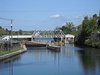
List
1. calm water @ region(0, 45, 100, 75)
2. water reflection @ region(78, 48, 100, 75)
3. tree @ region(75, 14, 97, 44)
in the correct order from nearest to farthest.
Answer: calm water @ region(0, 45, 100, 75) → water reflection @ region(78, 48, 100, 75) → tree @ region(75, 14, 97, 44)

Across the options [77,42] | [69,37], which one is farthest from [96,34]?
[69,37]

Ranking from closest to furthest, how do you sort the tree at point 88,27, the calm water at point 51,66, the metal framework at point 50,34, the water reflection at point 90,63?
the calm water at point 51,66
the water reflection at point 90,63
the tree at point 88,27
the metal framework at point 50,34

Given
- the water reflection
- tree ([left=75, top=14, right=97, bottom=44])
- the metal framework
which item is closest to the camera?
the water reflection

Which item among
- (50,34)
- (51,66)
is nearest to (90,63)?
(51,66)

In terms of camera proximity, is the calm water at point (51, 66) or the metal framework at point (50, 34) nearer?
the calm water at point (51, 66)

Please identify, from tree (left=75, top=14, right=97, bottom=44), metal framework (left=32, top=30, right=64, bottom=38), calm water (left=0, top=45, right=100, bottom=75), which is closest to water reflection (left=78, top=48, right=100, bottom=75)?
calm water (left=0, top=45, right=100, bottom=75)

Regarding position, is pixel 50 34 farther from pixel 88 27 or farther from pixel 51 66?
pixel 51 66

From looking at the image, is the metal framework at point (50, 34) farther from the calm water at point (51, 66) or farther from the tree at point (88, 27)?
the calm water at point (51, 66)

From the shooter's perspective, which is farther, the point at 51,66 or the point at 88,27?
the point at 88,27

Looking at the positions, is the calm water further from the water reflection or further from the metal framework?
the metal framework

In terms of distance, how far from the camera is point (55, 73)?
3766 centimetres

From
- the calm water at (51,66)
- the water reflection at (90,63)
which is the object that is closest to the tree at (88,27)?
the water reflection at (90,63)

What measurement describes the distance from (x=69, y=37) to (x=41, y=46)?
52.6 meters

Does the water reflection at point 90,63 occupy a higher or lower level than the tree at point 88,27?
lower
